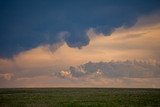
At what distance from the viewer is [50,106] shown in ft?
156

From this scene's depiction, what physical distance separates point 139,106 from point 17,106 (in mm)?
19979

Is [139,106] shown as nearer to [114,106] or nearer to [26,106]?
[114,106]

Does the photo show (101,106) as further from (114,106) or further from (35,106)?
(35,106)

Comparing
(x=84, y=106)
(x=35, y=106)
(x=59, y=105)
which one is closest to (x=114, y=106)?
(x=84, y=106)

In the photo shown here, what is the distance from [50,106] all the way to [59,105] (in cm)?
205

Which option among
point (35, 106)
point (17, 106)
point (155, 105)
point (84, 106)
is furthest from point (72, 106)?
point (155, 105)

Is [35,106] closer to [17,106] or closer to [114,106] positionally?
[17,106]

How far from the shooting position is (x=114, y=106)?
47.1 meters

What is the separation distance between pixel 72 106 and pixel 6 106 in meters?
10.8

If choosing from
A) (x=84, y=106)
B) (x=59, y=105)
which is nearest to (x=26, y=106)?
(x=59, y=105)

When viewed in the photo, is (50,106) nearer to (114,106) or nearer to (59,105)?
(59,105)

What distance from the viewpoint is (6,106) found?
47.5 m

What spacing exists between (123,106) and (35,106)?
1420cm

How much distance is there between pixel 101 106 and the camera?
1876 inches
